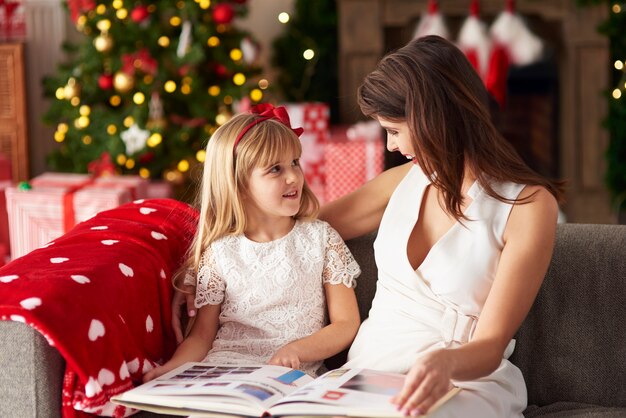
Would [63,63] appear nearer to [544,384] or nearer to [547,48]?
[547,48]

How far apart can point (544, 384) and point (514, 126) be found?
3561mm

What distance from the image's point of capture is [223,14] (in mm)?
4531

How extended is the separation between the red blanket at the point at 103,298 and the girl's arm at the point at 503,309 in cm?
57

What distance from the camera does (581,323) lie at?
6.68 ft

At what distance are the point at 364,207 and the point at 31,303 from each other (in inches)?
30.8

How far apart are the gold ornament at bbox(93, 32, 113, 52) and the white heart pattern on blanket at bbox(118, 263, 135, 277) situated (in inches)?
110

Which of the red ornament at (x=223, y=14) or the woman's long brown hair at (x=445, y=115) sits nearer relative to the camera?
the woman's long brown hair at (x=445, y=115)

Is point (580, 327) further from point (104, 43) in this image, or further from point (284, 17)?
point (284, 17)

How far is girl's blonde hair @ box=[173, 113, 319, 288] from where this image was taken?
2049 millimetres

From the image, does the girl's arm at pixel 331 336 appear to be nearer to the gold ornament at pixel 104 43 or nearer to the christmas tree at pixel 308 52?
the gold ornament at pixel 104 43

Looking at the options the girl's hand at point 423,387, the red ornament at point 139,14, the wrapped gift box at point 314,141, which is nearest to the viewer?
the girl's hand at point 423,387

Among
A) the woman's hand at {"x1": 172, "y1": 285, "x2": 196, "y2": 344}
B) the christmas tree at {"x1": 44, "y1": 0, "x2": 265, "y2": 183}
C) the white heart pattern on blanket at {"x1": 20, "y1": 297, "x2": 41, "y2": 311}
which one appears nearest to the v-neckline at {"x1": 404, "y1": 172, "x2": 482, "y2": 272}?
the woman's hand at {"x1": 172, "y1": 285, "x2": 196, "y2": 344}

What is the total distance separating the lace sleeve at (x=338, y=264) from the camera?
2.08 meters

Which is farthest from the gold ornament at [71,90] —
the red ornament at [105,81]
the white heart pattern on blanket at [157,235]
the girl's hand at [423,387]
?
the girl's hand at [423,387]
